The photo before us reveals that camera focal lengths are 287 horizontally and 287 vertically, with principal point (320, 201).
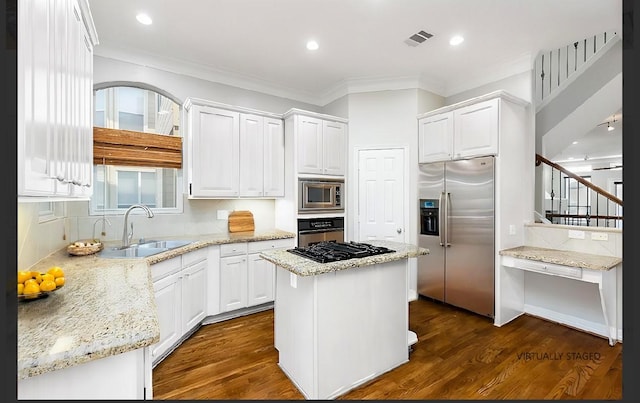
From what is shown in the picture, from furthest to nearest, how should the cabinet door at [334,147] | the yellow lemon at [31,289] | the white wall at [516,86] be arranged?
the cabinet door at [334,147] < the white wall at [516,86] < the yellow lemon at [31,289]

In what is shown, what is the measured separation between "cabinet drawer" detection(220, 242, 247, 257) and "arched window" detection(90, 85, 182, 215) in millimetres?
842

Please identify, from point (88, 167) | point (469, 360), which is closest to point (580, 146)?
point (469, 360)

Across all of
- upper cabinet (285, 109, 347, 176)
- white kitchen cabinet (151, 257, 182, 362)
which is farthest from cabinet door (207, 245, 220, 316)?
upper cabinet (285, 109, 347, 176)

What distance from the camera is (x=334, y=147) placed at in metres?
4.05

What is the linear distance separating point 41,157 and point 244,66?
9.94 ft

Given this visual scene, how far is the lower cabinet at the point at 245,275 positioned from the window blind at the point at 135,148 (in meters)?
1.29

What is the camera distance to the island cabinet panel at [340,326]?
1.97 m

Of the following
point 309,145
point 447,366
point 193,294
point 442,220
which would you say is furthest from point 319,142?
point 447,366

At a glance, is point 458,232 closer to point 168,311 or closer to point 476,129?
point 476,129

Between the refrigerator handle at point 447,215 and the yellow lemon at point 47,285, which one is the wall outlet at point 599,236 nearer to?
the refrigerator handle at point 447,215

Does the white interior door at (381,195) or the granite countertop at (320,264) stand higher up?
the white interior door at (381,195)

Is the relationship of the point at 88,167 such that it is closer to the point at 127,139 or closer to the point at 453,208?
the point at 127,139

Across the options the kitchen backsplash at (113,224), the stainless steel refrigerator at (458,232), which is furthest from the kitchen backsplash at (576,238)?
the kitchen backsplash at (113,224)

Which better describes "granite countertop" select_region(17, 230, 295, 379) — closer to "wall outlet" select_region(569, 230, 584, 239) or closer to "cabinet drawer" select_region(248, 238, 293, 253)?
"cabinet drawer" select_region(248, 238, 293, 253)
